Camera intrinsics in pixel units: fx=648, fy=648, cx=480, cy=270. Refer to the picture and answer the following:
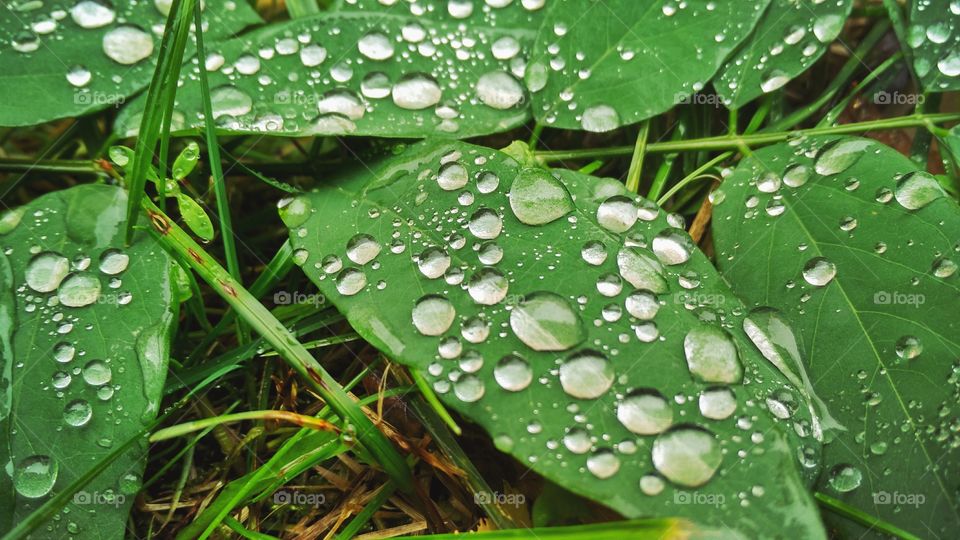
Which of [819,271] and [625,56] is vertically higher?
[625,56]

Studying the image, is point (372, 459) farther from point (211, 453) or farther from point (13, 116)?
point (13, 116)

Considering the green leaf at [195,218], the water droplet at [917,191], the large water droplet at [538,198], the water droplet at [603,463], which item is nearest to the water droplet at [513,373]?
the water droplet at [603,463]

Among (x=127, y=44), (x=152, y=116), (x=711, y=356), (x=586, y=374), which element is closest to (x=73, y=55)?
(x=127, y=44)

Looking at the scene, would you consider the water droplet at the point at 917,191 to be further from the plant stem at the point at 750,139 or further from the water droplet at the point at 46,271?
the water droplet at the point at 46,271

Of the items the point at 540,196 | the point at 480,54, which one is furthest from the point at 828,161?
the point at 480,54

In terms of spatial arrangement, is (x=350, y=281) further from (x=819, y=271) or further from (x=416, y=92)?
(x=819, y=271)

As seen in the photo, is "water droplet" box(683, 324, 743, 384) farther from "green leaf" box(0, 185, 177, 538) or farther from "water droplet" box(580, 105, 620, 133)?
"green leaf" box(0, 185, 177, 538)
